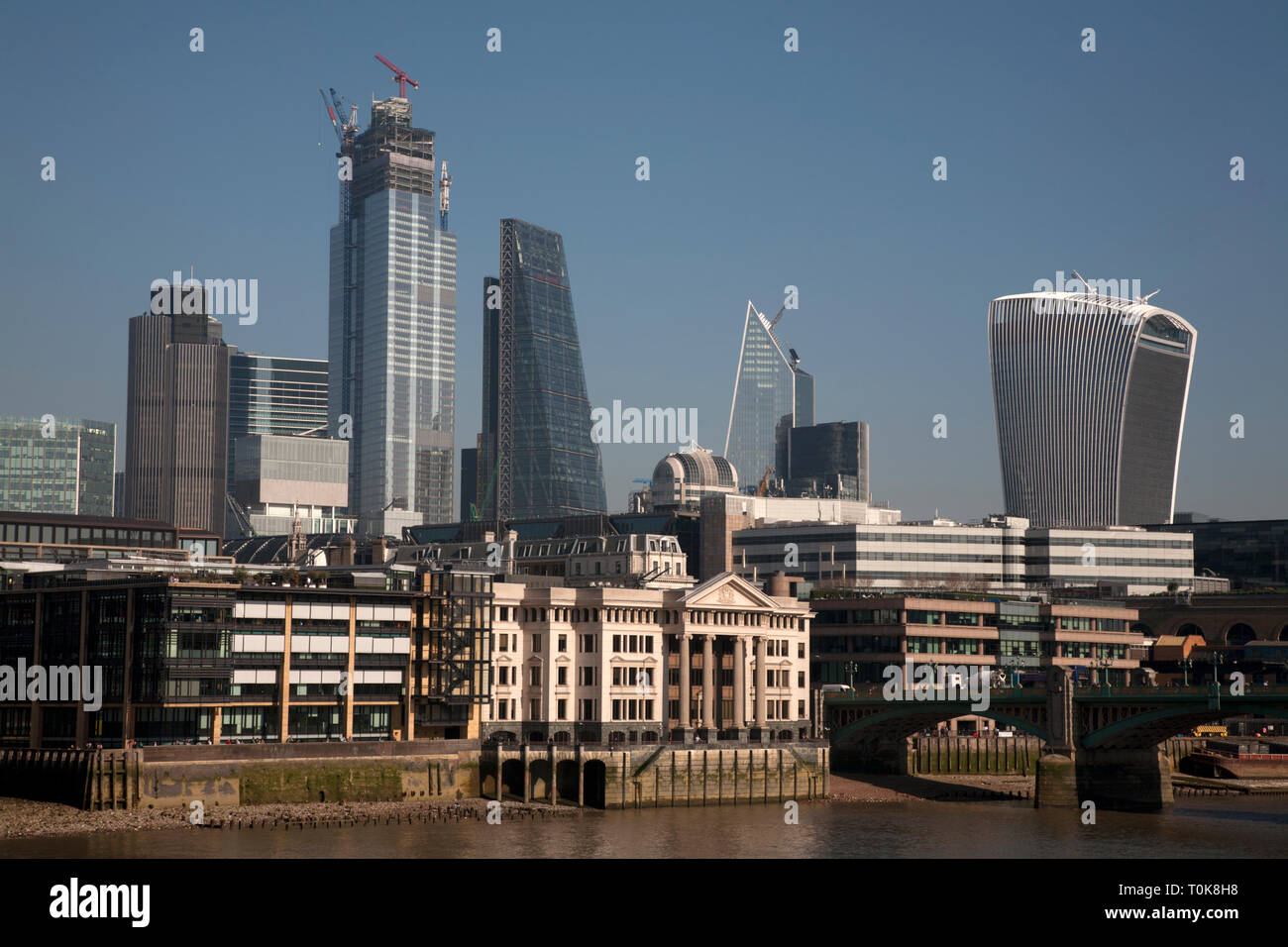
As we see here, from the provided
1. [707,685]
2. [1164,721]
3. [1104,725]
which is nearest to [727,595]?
[707,685]

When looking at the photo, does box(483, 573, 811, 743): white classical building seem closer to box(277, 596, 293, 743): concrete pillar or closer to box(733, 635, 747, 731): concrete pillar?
box(733, 635, 747, 731): concrete pillar

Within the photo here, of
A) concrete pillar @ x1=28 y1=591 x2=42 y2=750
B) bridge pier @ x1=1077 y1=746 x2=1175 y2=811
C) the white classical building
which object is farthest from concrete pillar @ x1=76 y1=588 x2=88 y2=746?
bridge pier @ x1=1077 y1=746 x2=1175 y2=811

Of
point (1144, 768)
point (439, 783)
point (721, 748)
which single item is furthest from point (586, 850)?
point (1144, 768)

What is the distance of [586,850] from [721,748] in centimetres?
4044

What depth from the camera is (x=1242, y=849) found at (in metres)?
117

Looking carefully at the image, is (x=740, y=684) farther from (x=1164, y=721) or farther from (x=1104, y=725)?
(x=1164, y=721)

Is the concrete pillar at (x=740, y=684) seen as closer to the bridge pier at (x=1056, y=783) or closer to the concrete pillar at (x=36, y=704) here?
the bridge pier at (x=1056, y=783)

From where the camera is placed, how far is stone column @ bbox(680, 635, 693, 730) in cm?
16412

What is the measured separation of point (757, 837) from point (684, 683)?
1750 inches

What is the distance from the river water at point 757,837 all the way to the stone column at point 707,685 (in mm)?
20254

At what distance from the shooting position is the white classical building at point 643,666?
156375mm

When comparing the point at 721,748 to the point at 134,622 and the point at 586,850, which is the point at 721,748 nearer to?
the point at 586,850

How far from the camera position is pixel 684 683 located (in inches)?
6481

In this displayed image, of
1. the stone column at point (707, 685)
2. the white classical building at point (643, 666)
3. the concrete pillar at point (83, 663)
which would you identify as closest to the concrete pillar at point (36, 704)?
the concrete pillar at point (83, 663)
